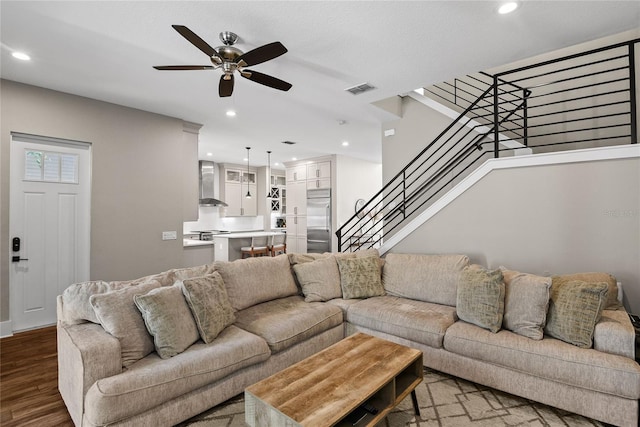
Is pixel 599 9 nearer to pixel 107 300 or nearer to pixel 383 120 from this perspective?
pixel 383 120

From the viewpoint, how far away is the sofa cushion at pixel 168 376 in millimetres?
1677

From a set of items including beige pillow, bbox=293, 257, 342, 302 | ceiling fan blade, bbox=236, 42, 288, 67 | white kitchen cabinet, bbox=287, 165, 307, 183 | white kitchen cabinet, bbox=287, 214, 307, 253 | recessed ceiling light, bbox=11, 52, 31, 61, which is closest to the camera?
ceiling fan blade, bbox=236, 42, 288, 67

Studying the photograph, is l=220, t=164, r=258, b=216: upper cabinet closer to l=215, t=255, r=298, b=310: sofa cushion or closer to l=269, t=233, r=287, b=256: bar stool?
l=269, t=233, r=287, b=256: bar stool

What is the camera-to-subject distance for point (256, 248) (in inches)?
269

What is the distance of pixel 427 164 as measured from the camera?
4.86 meters

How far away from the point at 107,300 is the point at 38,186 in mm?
2721

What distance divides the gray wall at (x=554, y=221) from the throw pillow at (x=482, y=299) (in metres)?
0.83

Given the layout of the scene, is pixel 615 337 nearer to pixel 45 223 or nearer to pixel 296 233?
pixel 45 223

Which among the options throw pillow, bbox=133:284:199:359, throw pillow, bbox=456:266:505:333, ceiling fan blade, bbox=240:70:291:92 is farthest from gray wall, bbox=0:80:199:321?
throw pillow, bbox=456:266:505:333

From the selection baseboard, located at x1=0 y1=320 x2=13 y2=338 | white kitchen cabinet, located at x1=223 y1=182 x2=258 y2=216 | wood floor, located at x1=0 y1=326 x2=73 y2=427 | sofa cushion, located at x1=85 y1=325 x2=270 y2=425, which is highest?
white kitchen cabinet, located at x1=223 y1=182 x2=258 y2=216

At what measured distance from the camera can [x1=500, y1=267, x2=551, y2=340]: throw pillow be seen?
2357mm

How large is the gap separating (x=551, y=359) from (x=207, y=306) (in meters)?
2.51

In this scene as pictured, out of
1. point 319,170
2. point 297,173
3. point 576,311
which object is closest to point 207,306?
point 576,311

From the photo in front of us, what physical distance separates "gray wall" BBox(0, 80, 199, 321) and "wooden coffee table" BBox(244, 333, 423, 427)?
351 cm
